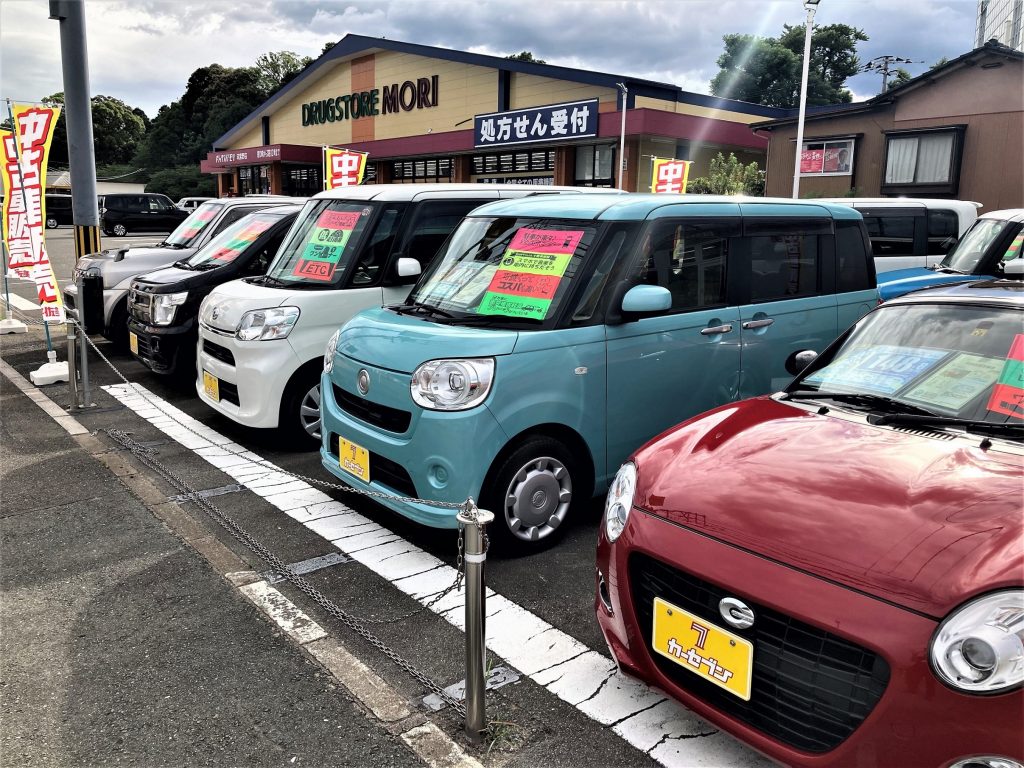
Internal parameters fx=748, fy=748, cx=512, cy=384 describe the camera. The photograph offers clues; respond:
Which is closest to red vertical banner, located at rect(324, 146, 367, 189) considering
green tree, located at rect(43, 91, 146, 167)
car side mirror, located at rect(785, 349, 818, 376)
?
car side mirror, located at rect(785, 349, 818, 376)

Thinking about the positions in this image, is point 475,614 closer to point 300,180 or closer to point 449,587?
point 449,587

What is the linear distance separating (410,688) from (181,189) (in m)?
57.7

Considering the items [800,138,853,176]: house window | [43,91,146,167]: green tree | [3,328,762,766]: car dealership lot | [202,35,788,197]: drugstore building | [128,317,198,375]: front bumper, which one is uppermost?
[43,91,146,167]: green tree

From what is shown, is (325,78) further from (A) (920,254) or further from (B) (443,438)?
(B) (443,438)

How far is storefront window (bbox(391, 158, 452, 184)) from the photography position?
1103 inches

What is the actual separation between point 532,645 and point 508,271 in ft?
6.76

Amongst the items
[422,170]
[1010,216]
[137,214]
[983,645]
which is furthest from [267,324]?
[137,214]

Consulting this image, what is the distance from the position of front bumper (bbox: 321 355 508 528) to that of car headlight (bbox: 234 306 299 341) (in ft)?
4.45

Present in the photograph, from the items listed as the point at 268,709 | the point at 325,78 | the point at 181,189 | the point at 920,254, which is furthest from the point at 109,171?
the point at 268,709

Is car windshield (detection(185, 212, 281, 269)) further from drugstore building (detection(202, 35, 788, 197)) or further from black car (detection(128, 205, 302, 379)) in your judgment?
drugstore building (detection(202, 35, 788, 197))

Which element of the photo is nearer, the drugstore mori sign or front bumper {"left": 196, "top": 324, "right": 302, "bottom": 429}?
front bumper {"left": 196, "top": 324, "right": 302, "bottom": 429}

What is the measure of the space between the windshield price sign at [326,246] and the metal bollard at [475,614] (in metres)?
3.86

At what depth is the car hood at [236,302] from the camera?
5.45 m

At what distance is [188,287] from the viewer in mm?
6820
